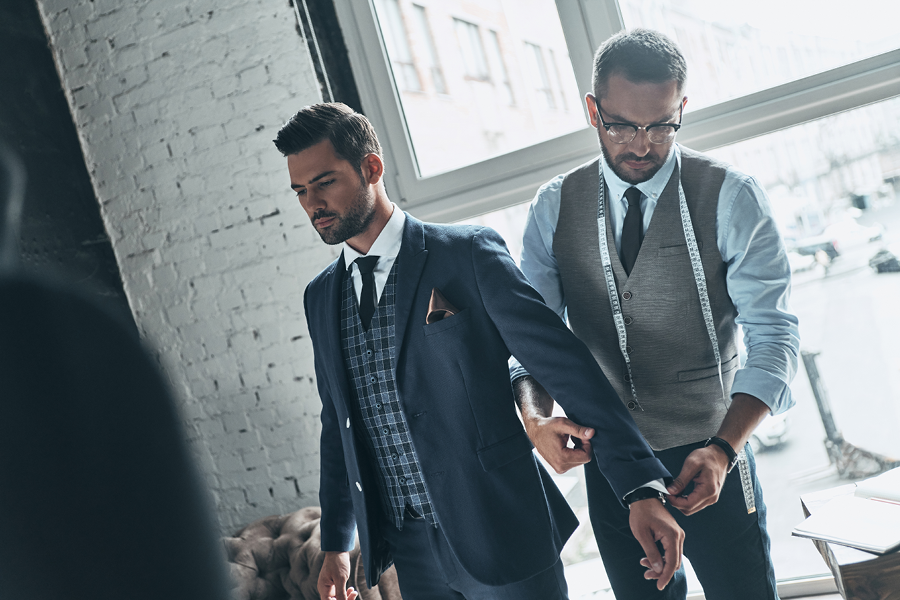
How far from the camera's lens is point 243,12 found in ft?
7.61

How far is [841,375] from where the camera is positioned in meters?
2.01

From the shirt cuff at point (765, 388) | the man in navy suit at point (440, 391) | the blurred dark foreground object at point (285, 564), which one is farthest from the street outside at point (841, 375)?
the blurred dark foreground object at point (285, 564)

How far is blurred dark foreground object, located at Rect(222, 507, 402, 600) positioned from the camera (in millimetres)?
1968

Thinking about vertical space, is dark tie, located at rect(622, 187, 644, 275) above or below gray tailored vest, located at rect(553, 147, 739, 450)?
above

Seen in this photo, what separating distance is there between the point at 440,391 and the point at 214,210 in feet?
5.35

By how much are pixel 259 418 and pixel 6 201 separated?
1241mm

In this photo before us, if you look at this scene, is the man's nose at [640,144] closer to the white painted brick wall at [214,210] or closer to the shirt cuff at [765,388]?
the shirt cuff at [765,388]

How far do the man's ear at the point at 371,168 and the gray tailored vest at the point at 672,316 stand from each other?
48cm

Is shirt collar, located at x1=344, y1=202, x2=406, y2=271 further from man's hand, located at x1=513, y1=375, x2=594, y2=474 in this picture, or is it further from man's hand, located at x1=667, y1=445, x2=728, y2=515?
man's hand, located at x1=667, y1=445, x2=728, y2=515

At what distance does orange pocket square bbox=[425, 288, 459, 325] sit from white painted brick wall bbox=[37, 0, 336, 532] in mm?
1210

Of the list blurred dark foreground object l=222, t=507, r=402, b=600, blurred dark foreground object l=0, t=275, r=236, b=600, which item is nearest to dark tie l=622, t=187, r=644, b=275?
blurred dark foreground object l=222, t=507, r=402, b=600

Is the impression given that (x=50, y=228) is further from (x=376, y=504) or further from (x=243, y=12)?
(x=376, y=504)

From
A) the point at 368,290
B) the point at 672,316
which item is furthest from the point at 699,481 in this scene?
the point at 368,290

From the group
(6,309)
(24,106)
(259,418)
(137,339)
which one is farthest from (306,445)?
(24,106)
